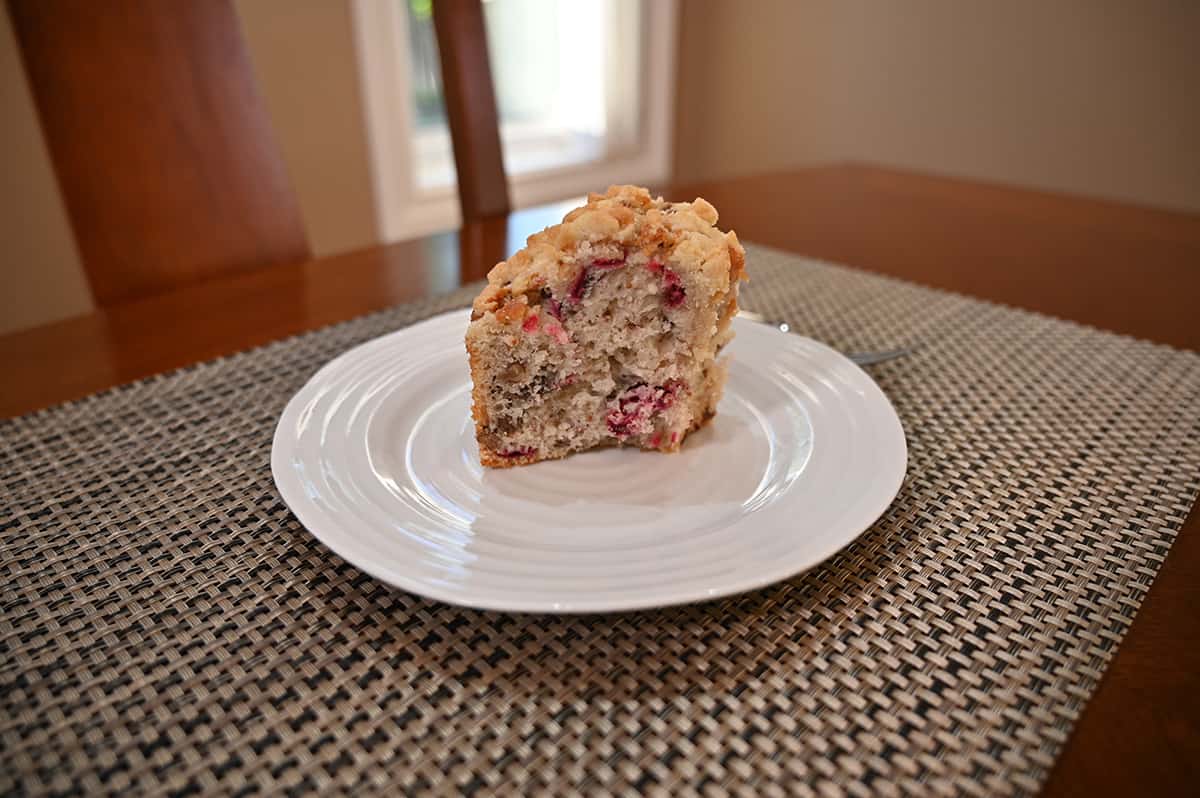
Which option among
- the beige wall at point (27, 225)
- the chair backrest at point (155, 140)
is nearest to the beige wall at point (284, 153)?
the beige wall at point (27, 225)

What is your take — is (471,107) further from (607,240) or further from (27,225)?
(27,225)

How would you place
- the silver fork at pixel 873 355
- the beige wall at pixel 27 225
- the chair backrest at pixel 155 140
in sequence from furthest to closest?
the beige wall at pixel 27 225 < the chair backrest at pixel 155 140 < the silver fork at pixel 873 355

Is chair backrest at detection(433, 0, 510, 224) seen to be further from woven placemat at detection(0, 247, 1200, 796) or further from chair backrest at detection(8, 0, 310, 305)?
woven placemat at detection(0, 247, 1200, 796)

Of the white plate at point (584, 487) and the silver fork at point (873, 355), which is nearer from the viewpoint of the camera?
the white plate at point (584, 487)

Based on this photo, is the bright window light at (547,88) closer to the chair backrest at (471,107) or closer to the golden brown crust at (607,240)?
the chair backrest at (471,107)

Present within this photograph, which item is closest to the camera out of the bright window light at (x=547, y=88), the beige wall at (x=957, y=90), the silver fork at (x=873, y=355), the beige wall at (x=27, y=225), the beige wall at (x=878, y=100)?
the silver fork at (x=873, y=355)

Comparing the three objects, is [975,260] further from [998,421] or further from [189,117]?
[189,117]

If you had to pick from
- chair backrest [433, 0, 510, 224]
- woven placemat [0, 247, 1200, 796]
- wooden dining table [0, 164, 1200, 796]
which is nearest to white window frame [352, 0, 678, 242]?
chair backrest [433, 0, 510, 224]

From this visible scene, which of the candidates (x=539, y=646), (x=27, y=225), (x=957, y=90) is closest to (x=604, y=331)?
(x=539, y=646)

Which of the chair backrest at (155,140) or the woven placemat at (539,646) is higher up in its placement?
the chair backrest at (155,140)
